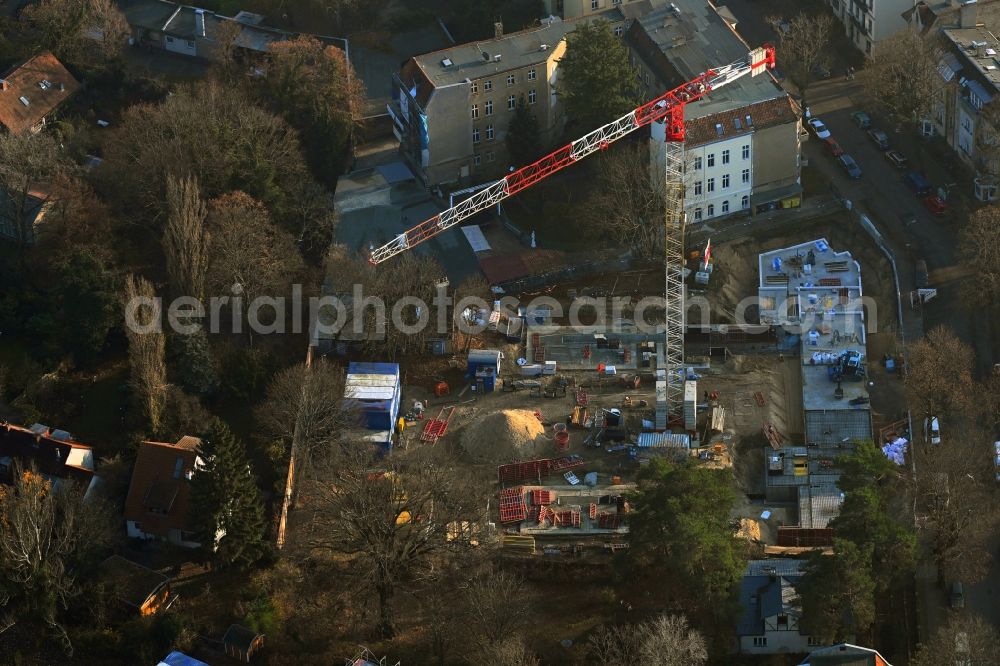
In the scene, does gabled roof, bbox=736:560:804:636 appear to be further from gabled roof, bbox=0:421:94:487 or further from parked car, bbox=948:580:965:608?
gabled roof, bbox=0:421:94:487

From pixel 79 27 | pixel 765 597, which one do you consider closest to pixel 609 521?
pixel 765 597

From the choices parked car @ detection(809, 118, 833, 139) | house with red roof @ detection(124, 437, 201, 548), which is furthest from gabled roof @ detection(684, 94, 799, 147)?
house with red roof @ detection(124, 437, 201, 548)

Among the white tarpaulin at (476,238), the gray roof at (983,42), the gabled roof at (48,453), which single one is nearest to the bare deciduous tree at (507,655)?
the gabled roof at (48,453)

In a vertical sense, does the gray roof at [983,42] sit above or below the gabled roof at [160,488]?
above

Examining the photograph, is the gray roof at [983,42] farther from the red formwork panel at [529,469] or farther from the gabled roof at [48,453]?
the gabled roof at [48,453]

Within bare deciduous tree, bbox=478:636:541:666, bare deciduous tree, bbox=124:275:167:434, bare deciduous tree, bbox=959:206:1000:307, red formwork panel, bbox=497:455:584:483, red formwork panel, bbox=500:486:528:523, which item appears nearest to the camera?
bare deciduous tree, bbox=478:636:541:666

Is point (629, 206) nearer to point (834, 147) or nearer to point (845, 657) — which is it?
point (834, 147)
